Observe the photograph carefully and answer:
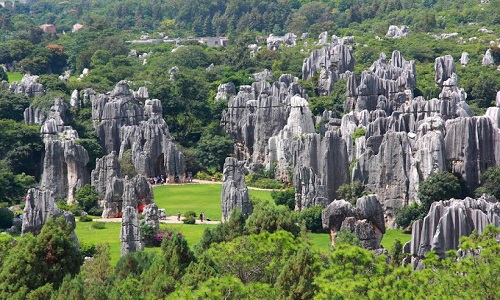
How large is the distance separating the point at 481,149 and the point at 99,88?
36587 mm

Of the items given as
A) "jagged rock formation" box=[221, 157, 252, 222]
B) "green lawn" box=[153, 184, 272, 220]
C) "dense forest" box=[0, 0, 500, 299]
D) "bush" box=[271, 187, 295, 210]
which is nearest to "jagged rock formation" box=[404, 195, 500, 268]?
"dense forest" box=[0, 0, 500, 299]

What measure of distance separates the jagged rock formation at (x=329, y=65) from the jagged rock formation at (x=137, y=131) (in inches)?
545

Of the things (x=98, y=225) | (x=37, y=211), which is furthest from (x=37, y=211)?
(x=98, y=225)

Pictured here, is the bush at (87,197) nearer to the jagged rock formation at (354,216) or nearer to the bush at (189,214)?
the bush at (189,214)

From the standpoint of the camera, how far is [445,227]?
133 feet

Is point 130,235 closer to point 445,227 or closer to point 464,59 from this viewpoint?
point 445,227

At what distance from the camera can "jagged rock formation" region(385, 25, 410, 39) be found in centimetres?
11194

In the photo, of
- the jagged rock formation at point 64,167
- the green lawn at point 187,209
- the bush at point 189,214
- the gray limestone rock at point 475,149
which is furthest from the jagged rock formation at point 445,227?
the jagged rock formation at point 64,167

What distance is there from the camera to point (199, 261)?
114ft

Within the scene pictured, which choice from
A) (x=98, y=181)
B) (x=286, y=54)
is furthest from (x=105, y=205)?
(x=286, y=54)

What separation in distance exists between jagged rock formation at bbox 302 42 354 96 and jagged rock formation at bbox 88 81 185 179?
1383cm

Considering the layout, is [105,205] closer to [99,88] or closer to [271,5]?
[99,88]

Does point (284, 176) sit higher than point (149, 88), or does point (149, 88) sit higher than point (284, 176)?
point (149, 88)

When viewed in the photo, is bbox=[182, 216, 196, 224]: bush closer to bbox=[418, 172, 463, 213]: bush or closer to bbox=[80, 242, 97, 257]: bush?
bbox=[80, 242, 97, 257]: bush
